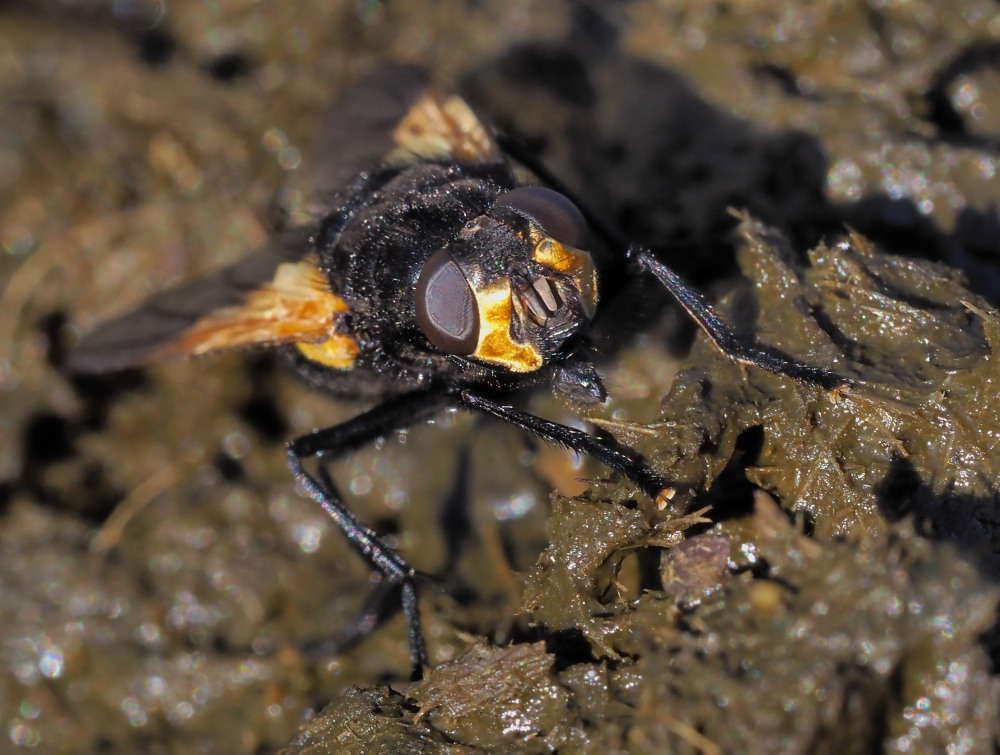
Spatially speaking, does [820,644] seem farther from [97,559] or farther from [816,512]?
[97,559]

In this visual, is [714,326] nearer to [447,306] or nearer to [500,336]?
[500,336]

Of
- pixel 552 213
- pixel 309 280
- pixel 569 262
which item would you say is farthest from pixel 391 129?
pixel 569 262

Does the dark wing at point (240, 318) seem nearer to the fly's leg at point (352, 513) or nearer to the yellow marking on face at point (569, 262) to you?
the fly's leg at point (352, 513)

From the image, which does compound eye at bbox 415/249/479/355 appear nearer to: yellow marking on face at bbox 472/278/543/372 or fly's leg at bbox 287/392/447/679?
yellow marking on face at bbox 472/278/543/372

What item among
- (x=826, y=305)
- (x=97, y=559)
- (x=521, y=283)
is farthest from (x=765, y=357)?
(x=97, y=559)

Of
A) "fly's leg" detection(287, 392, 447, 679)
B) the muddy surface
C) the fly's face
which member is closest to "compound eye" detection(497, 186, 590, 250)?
the fly's face

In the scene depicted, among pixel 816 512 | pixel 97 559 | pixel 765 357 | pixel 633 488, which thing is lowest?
pixel 97 559
